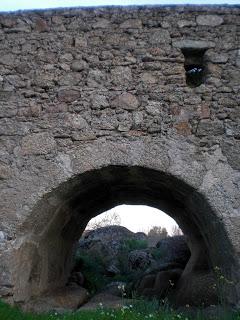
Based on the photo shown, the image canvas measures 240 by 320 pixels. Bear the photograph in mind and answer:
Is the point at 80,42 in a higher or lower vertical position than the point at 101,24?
lower

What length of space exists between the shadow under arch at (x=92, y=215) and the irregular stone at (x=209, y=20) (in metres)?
1.67

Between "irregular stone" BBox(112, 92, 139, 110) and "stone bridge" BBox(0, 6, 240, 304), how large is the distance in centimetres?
1

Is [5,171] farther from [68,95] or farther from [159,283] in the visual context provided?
[159,283]

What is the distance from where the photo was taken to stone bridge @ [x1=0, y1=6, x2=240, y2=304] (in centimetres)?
406

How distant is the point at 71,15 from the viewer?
448cm

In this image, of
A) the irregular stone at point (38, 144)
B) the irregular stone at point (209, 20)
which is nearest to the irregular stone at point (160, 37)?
the irregular stone at point (209, 20)

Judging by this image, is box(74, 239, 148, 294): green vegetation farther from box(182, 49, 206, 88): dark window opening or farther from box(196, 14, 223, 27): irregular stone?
box(196, 14, 223, 27): irregular stone

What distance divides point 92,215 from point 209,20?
3379 millimetres

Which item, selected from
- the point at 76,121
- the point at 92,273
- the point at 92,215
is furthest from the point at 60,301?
the point at 92,273

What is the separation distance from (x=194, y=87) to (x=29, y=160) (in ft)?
6.11

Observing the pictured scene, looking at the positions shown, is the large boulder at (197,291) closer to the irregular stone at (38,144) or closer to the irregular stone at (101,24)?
the irregular stone at (38,144)

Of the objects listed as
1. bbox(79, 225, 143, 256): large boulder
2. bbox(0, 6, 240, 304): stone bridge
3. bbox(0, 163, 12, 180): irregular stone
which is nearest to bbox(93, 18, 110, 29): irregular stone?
bbox(0, 6, 240, 304): stone bridge

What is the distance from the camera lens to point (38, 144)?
4.19 metres

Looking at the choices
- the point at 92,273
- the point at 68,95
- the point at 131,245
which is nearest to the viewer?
the point at 68,95
